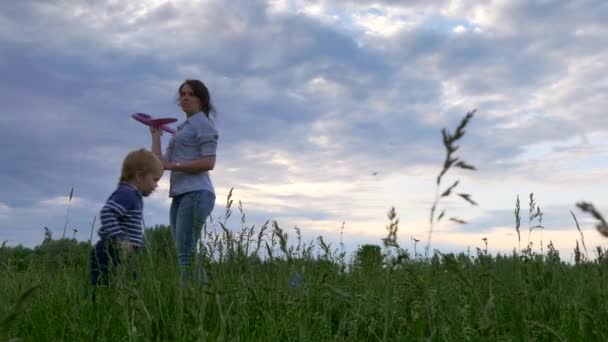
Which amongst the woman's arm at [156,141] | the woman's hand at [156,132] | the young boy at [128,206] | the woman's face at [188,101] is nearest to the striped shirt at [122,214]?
the young boy at [128,206]

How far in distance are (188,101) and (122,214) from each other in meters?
1.96

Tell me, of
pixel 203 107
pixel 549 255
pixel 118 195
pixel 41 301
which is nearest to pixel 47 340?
pixel 41 301

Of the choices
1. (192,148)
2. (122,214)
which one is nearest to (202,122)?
(192,148)

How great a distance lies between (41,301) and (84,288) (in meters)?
0.34

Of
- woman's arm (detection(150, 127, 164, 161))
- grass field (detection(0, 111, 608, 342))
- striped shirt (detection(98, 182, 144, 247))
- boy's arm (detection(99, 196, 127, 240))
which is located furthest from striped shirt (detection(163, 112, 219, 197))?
grass field (detection(0, 111, 608, 342))

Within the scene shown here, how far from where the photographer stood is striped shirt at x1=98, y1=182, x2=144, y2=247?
5664mm

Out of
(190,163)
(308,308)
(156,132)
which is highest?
(156,132)

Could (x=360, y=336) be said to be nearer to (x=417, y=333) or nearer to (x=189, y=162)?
(x=417, y=333)

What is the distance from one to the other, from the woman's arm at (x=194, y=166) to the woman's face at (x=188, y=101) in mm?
865

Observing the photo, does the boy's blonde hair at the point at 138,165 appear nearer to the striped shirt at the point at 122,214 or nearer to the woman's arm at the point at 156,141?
the striped shirt at the point at 122,214

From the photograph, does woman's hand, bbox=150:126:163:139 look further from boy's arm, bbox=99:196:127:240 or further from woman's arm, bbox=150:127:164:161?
boy's arm, bbox=99:196:127:240

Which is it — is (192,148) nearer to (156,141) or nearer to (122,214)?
(156,141)

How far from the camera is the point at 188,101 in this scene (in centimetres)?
729

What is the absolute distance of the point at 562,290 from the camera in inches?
166
